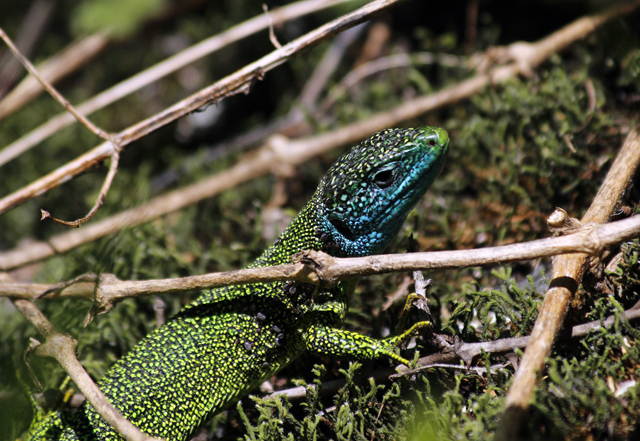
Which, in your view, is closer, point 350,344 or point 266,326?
point 350,344

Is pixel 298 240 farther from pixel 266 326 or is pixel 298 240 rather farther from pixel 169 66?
pixel 169 66

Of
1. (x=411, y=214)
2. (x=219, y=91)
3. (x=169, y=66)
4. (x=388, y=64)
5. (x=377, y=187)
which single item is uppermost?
(x=169, y=66)

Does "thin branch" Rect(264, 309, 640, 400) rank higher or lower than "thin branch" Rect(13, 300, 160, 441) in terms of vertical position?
lower

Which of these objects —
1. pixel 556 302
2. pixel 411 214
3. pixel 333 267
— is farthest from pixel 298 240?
pixel 556 302

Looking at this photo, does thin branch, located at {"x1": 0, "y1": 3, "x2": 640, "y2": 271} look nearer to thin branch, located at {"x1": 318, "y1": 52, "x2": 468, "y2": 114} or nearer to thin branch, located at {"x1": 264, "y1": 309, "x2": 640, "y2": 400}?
thin branch, located at {"x1": 318, "y1": 52, "x2": 468, "y2": 114}

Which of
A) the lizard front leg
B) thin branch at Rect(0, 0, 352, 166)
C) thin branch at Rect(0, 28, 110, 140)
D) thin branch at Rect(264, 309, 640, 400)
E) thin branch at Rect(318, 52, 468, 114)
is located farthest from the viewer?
thin branch at Rect(318, 52, 468, 114)

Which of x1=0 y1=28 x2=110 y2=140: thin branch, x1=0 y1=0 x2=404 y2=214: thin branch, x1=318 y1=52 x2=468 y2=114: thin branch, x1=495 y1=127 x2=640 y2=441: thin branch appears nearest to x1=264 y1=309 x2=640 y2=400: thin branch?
x1=495 y1=127 x2=640 y2=441: thin branch

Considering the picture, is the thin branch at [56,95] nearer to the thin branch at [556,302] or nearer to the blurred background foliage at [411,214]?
the blurred background foliage at [411,214]
